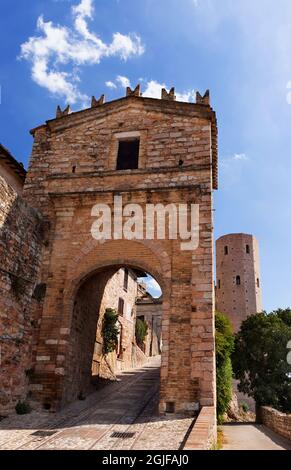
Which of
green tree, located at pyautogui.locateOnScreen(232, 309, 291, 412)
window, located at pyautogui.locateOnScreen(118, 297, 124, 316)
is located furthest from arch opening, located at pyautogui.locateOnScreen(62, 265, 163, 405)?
green tree, located at pyautogui.locateOnScreen(232, 309, 291, 412)

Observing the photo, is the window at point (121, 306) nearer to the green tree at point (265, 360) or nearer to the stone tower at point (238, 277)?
the green tree at point (265, 360)

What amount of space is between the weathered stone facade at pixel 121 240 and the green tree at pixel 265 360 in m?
9.95

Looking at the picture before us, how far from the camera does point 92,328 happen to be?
12.9 metres

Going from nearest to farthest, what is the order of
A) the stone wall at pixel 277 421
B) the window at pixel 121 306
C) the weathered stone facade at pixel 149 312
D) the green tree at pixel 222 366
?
the stone wall at pixel 277 421
the green tree at pixel 222 366
the window at pixel 121 306
the weathered stone facade at pixel 149 312

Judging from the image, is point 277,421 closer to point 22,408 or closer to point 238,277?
point 22,408

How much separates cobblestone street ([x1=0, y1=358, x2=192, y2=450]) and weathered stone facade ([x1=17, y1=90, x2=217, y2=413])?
0.63 metres

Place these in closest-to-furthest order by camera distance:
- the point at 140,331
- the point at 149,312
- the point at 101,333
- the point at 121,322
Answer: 1. the point at 101,333
2. the point at 121,322
3. the point at 140,331
4. the point at 149,312

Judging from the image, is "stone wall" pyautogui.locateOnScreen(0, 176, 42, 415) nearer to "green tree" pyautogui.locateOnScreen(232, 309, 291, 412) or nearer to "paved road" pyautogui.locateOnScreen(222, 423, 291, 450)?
"paved road" pyautogui.locateOnScreen(222, 423, 291, 450)

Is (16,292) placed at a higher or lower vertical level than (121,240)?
lower

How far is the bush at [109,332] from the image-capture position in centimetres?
1565

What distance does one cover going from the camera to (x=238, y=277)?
1528 inches

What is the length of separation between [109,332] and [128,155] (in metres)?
7.54

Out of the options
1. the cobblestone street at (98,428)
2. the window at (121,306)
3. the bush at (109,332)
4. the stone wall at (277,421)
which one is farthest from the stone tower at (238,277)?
the cobblestone street at (98,428)

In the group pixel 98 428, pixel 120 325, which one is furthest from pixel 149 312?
pixel 98 428
